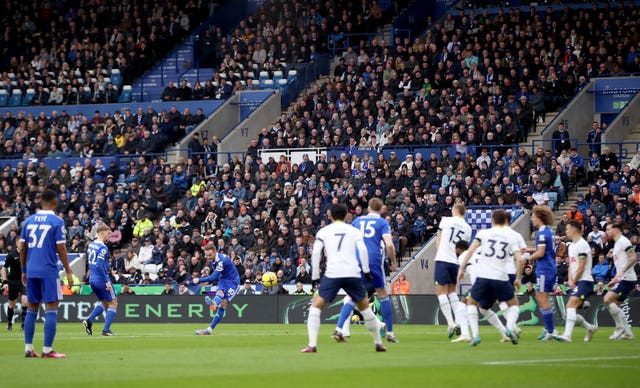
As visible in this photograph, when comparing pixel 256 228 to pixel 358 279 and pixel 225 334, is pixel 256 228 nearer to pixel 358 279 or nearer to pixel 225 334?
pixel 225 334

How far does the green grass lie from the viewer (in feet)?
42.8

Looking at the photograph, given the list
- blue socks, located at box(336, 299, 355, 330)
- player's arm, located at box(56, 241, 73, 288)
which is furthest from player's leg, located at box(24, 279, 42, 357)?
blue socks, located at box(336, 299, 355, 330)

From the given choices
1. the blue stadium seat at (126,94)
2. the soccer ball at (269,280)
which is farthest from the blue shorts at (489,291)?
the blue stadium seat at (126,94)

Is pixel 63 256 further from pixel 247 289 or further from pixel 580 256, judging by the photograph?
pixel 247 289

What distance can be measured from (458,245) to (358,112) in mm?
22180

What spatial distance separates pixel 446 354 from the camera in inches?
664

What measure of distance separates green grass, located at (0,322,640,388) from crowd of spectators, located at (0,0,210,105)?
102ft

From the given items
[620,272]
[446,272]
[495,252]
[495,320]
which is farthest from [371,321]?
[620,272]

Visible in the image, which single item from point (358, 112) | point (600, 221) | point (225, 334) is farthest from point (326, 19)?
point (225, 334)

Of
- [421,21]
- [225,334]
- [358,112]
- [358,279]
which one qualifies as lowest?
[225,334]

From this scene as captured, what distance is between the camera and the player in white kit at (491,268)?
18188mm

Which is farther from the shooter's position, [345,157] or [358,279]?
[345,157]

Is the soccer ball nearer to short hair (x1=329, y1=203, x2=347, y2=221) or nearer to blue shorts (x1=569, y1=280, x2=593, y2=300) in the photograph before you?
blue shorts (x1=569, y1=280, x2=593, y2=300)

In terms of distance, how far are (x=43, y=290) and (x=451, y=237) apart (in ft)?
23.8
